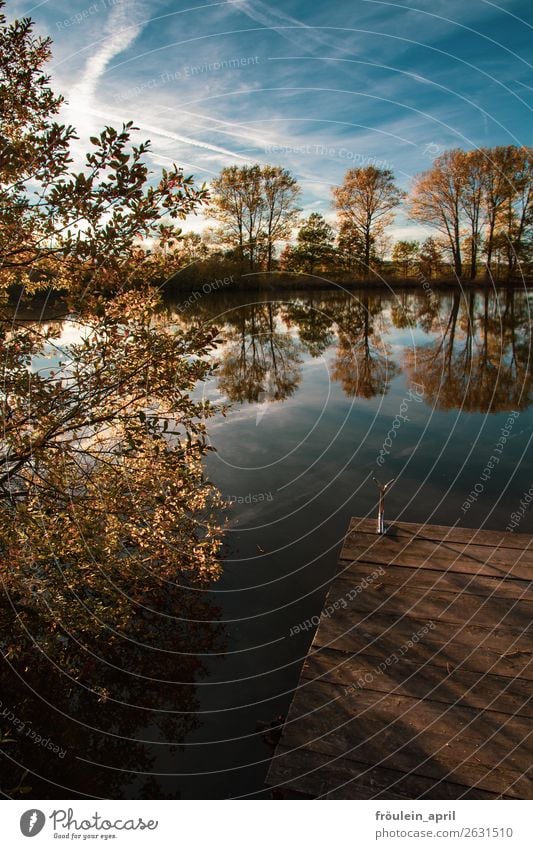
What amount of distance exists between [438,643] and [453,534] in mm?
3559

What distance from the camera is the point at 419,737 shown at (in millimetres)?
6645

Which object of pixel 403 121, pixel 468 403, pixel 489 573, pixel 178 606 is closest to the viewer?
pixel 489 573

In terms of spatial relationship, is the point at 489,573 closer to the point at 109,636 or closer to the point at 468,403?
the point at 109,636

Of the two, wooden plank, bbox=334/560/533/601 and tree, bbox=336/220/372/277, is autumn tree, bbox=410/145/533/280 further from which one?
wooden plank, bbox=334/560/533/601

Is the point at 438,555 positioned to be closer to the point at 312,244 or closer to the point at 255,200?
the point at 255,200

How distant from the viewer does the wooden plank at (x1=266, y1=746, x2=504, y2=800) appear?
19.6 feet

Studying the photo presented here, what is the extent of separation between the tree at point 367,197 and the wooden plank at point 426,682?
54922 mm

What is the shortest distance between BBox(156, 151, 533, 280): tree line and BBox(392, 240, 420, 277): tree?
158 millimetres

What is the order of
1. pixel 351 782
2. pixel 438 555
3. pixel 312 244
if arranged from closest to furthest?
pixel 351 782, pixel 438 555, pixel 312 244

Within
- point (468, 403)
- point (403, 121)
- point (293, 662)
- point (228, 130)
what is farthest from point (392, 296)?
point (293, 662)

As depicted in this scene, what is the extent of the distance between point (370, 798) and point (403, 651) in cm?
251

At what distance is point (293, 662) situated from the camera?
406 inches

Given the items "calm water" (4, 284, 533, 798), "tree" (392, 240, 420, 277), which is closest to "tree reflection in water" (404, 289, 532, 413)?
"calm water" (4, 284, 533, 798)

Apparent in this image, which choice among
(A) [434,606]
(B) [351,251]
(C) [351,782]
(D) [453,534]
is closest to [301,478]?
(D) [453,534]
